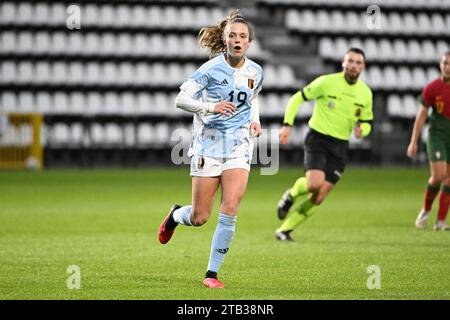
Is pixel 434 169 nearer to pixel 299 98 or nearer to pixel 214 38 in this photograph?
pixel 299 98

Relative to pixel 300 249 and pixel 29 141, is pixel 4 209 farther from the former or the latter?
pixel 29 141

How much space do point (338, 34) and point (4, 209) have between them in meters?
15.9

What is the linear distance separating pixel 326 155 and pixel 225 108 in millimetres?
4243

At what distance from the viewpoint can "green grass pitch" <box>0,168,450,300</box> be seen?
7.41 m

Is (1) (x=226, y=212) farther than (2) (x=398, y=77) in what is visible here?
No

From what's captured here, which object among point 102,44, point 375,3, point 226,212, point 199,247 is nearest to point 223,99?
point 226,212

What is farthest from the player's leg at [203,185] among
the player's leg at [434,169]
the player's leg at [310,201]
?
the player's leg at [434,169]

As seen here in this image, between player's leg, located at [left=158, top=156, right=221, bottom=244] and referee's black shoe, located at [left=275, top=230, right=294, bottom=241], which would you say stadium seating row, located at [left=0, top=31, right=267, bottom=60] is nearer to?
referee's black shoe, located at [left=275, top=230, right=294, bottom=241]

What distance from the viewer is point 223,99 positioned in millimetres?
7605

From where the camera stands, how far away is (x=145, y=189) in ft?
60.5

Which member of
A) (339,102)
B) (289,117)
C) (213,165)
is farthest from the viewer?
(339,102)

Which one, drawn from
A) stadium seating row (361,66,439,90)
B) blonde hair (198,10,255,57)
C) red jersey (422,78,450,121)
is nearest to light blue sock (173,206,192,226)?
blonde hair (198,10,255,57)

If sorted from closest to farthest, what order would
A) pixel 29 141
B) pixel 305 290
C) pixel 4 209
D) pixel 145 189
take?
1. pixel 305 290
2. pixel 4 209
3. pixel 145 189
4. pixel 29 141
